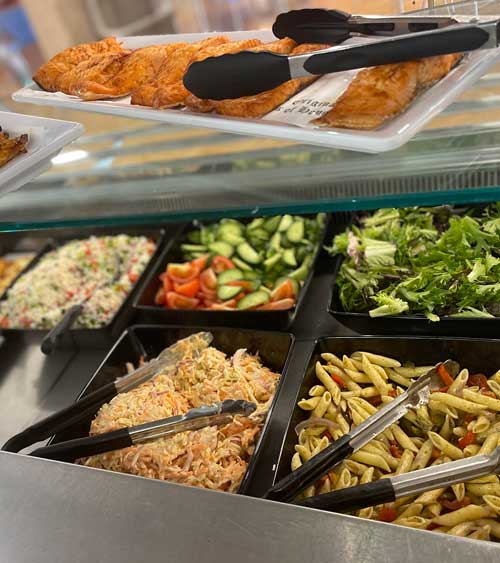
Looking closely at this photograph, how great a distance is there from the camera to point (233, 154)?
1716 millimetres

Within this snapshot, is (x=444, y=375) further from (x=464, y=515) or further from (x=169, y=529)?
(x=169, y=529)

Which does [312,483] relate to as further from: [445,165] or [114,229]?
[114,229]

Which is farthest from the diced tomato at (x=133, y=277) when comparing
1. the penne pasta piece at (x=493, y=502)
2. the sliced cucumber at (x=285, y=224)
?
the penne pasta piece at (x=493, y=502)

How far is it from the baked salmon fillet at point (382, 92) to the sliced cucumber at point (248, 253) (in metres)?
1.37

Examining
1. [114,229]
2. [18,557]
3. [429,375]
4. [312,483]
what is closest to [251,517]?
[312,483]

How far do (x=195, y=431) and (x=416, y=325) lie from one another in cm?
73

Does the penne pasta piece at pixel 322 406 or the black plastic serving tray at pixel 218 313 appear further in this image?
the black plastic serving tray at pixel 218 313

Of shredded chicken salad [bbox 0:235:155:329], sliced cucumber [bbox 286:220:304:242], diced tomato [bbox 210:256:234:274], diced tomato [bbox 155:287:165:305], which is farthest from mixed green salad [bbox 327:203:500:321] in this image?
shredded chicken salad [bbox 0:235:155:329]

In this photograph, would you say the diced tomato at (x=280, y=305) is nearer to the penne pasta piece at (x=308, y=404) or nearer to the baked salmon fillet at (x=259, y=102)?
the penne pasta piece at (x=308, y=404)

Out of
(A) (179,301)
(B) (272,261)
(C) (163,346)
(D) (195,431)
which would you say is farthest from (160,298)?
(D) (195,431)

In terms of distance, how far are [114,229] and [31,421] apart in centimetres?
113

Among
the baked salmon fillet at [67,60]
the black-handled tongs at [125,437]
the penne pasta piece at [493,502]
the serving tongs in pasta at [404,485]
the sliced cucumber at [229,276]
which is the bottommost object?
the penne pasta piece at [493,502]

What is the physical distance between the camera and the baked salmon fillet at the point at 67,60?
1.71 meters

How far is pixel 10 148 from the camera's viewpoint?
1562 mm
